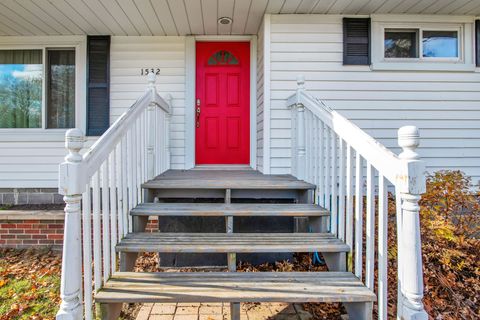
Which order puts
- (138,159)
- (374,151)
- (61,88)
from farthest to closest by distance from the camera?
1. (61,88)
2. (138,159)
3. (374,151)

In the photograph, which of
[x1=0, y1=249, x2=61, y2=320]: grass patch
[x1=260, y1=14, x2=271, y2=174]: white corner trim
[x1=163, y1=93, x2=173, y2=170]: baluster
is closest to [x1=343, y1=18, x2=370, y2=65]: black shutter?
[x1=260, y1=14, x2=271, y2=174]: white corner trim

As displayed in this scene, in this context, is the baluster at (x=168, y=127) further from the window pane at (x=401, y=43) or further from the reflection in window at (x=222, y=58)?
the window pane at (x=401, y=43)

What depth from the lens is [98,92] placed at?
4258mm

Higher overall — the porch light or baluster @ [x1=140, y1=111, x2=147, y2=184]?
the porch light

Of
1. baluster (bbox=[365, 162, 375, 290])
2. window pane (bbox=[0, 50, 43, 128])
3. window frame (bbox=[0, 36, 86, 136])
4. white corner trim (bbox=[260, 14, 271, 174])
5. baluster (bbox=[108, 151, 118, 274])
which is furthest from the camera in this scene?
window pane (bbox=[0, 50, 43, 128])

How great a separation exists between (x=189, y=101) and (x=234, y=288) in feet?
10.1

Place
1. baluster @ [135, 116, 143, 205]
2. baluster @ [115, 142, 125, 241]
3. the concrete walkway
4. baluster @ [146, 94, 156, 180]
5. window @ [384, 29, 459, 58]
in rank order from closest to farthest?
1. baluster @ [115, 142, 125, 241]
2. the concrete walkway
3. baluster @ [135, 116, 143, 205]
4. baluster @ [146, 94, 156, 180]
5. window @ [384, 29, 459, 58]

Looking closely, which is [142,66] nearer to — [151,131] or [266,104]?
[151,131]

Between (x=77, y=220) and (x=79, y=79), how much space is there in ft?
11.0

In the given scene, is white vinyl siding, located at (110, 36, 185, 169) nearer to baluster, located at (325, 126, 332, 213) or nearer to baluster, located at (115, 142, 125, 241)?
baluster, located at (115, 142, 125, 241)

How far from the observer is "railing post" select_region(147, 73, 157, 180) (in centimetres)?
297

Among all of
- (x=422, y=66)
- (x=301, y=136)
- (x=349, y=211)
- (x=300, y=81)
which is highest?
(x=422, y=66)

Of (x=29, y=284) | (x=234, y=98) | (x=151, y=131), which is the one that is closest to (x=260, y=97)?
(x=234, y=98)

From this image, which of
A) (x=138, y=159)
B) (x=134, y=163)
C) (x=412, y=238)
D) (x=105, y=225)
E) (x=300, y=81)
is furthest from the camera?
(x=300, y=81)
